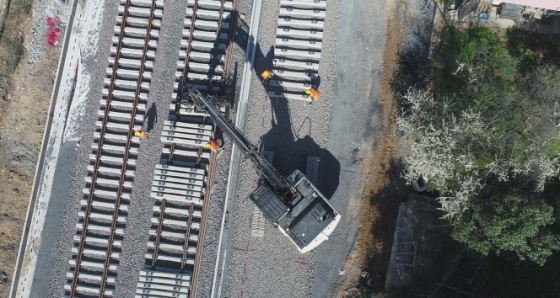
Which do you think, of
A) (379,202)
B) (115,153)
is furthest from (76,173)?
(379,202)

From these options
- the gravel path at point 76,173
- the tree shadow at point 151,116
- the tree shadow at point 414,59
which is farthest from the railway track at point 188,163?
the tree shadow at point 414,59

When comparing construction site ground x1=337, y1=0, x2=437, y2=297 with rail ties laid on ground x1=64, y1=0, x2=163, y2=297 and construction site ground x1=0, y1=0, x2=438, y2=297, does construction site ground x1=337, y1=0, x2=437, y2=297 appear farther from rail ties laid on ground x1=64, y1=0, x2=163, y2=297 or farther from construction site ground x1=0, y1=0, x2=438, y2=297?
rail ties laid on ground x1=64, y1=0, x2=163, y2=297

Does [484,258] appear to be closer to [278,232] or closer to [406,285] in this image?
[406,285]

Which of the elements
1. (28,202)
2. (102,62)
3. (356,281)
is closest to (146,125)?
(102,62)

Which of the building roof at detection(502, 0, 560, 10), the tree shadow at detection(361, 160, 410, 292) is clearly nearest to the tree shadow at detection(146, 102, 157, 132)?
the tree shadow at detection(361, 160, 410, 292)

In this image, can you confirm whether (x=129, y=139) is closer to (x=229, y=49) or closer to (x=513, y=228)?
(x=229, y=49)
